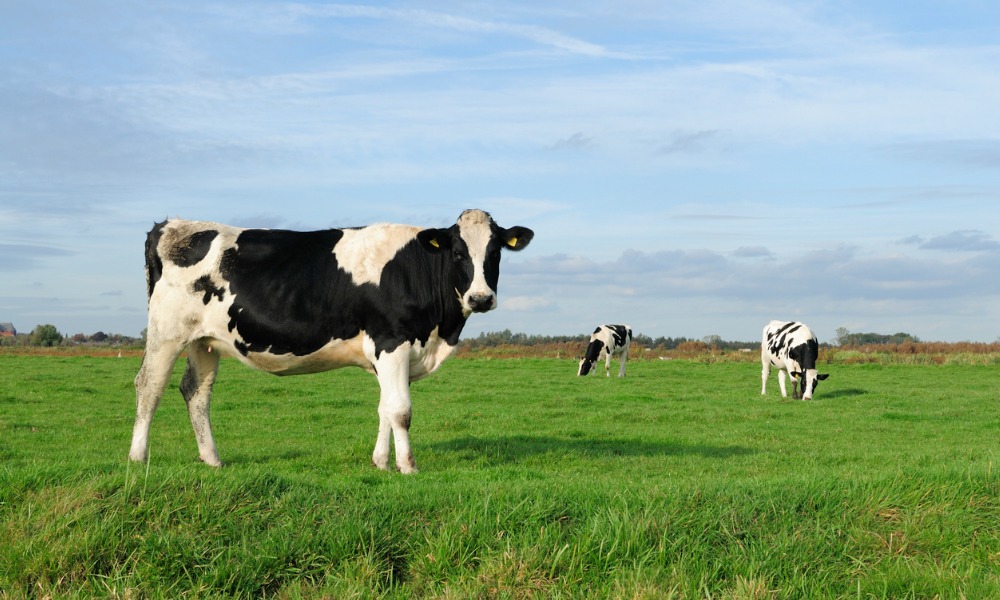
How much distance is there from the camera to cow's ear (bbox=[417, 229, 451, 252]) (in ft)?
36.7

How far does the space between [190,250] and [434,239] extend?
3063mm

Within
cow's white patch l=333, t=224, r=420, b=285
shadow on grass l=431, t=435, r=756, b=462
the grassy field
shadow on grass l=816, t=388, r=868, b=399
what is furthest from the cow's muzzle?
shadow on grass l=816, t=388, r=868, b=399

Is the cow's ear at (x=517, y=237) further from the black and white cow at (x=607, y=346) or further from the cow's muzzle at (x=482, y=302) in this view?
the black and white cow at (x=607, y=346)

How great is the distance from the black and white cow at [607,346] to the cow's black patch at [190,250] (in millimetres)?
25261

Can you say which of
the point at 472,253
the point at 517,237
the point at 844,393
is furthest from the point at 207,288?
the point at 844,393

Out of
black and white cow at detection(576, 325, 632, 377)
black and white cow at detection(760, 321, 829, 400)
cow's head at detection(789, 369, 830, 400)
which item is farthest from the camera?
black and white cow at detection(576, 325, 632, 377)

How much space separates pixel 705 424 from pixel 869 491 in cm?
1047

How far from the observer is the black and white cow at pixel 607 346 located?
3616 centimetres

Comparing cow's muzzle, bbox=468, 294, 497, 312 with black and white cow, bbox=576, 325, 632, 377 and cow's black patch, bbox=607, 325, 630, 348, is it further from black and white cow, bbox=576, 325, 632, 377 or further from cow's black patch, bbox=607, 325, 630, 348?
cow's black patch, bbox=607, 325, 630, 348

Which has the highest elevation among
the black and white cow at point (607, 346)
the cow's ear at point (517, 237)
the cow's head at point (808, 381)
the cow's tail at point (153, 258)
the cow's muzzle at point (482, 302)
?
the cow's ear at point (517, 237)

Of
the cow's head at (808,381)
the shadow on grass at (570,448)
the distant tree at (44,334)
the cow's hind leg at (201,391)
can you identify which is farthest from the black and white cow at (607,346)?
the distant tree at (44,334)

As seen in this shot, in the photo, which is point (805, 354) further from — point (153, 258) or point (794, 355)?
point (153, 258)

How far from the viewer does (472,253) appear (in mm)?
11016

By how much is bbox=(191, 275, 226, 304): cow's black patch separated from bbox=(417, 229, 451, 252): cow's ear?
2.51 m
